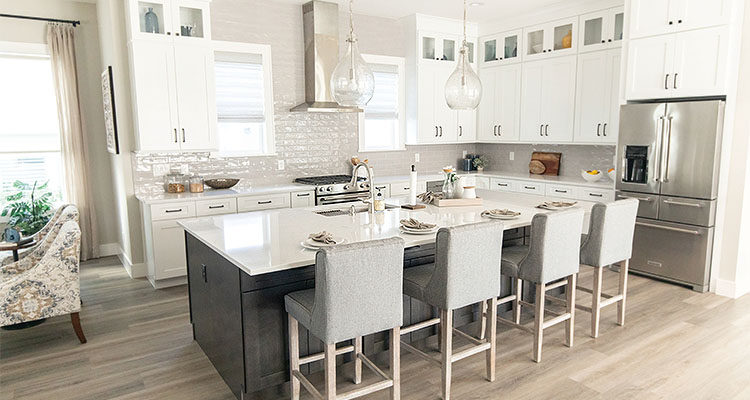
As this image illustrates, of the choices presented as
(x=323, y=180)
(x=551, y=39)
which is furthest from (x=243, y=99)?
(x=551, y=39)

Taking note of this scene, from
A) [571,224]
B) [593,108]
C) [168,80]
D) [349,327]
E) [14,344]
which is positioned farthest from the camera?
[593,108]

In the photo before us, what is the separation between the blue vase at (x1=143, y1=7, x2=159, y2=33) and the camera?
4695 mm

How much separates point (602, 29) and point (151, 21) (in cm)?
483

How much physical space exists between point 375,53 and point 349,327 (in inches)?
188

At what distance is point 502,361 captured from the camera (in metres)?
3.26

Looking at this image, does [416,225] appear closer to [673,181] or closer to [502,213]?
[502,213]

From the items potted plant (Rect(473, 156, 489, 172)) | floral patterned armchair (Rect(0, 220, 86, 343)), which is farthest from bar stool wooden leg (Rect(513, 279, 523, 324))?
potted plant (Rect(473, 156, 489, 172))

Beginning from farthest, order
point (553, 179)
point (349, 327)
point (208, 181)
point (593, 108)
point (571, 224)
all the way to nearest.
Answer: point (553, 179), point (593, 108), point (208, 181), point (571, 224), point (349, 327)

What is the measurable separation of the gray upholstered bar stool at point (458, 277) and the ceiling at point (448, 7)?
12.6ft

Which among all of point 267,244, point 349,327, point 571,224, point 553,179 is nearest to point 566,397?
point 571,224

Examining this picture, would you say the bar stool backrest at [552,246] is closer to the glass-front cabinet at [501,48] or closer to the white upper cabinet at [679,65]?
the white upper cabinet at [679,65]

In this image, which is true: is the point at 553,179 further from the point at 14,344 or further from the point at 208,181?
the point at 14,344

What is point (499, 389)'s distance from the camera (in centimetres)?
291

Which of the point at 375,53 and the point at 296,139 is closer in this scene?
the point at 296,139
